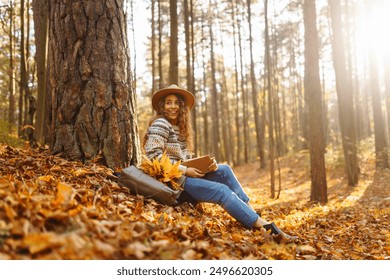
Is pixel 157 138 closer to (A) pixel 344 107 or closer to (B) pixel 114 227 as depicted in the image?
(B) pixel 114 227

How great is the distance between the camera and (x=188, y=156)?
4.66 metres

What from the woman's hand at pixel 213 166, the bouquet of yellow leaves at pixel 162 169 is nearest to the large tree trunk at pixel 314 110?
the woman's hand at pixel 213 166

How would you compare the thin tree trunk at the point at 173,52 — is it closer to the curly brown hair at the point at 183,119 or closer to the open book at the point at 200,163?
the curly brown hair at the point at 183,119

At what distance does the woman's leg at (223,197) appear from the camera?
360cm

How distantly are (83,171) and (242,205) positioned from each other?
5.64 ft

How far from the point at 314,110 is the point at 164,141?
16.4 ft

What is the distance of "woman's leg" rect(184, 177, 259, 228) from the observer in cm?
360

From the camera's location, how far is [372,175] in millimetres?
12484

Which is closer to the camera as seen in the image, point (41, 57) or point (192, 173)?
point (192, 173)

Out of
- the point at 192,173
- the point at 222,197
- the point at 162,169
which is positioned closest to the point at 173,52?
the point at 192,173

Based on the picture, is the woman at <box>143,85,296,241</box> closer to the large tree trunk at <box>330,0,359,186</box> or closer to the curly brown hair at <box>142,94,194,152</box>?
the curly brown hair at <box>142,94,194,152</box>

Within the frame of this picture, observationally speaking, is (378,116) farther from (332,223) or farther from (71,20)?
(71,20)

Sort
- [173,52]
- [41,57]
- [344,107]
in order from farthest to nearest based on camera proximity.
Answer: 1. [344,107]
2. [173,52]
3. [41,57]
